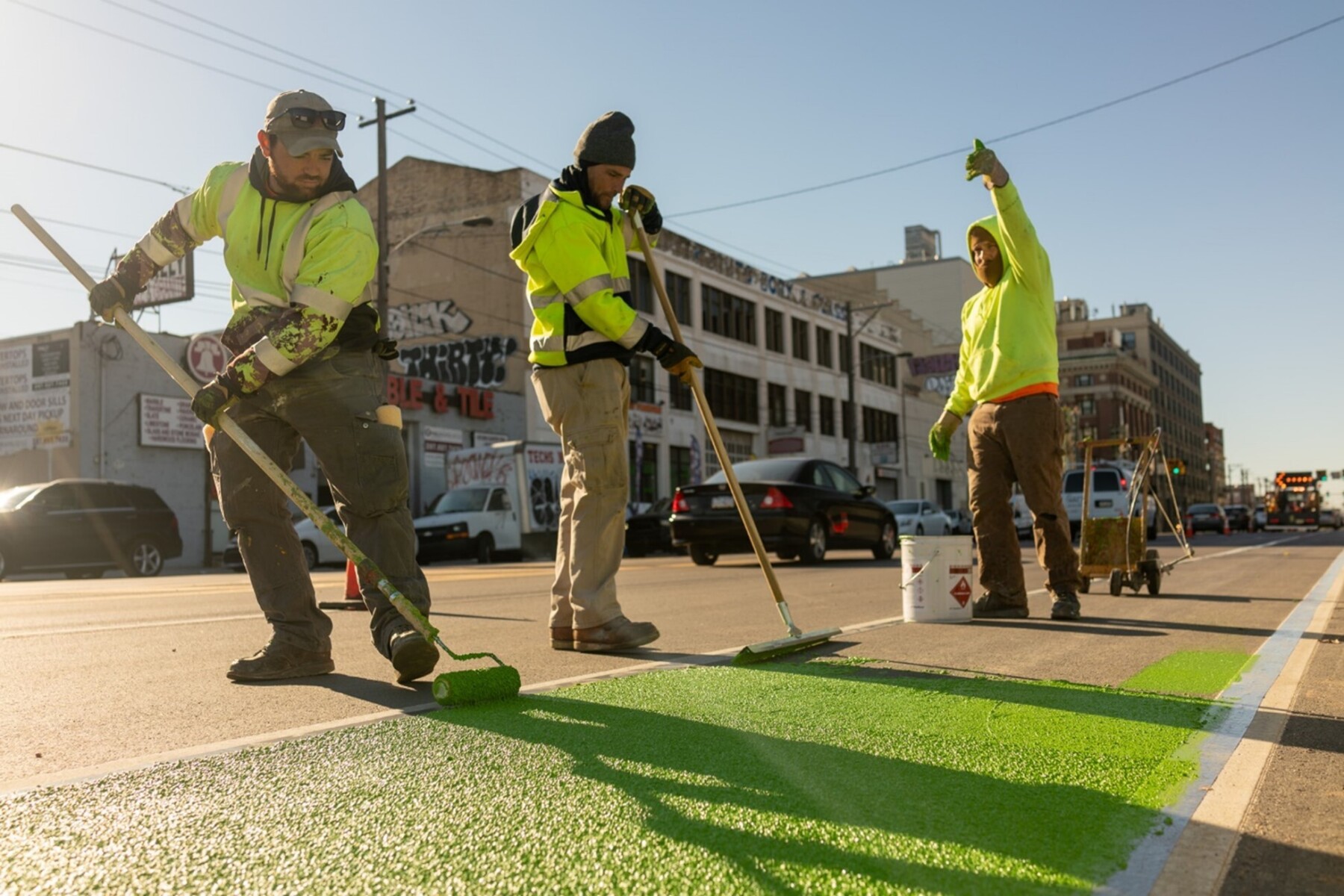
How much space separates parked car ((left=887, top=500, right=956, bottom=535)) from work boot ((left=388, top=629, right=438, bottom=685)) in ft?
80.5

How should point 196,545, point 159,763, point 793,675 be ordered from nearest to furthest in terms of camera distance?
point 159,763
point 793,675
point 196,545

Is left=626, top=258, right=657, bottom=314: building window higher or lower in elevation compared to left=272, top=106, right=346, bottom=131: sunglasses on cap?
higher

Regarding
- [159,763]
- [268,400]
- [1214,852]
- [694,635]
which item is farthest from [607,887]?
[694,635]

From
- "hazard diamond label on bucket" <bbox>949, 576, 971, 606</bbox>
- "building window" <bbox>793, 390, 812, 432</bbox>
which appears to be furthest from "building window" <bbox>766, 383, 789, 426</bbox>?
"hazard diamond label on bucket" <bbox>949, 576, 971, 606</bbox>

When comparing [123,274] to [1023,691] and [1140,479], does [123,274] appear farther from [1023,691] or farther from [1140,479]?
[1140,479]

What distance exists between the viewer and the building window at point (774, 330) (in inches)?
1927

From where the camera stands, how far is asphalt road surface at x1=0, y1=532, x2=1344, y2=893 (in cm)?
265

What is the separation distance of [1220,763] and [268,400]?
3088 millimetres

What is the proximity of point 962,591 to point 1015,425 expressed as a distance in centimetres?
95

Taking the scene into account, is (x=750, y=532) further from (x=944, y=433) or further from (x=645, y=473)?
(x=645, y=473)

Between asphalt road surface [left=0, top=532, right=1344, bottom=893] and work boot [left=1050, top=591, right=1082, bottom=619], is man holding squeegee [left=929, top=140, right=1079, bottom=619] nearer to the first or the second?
work boot [left=1050, top=591, right=1082, bottom=619]

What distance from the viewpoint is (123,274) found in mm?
4246

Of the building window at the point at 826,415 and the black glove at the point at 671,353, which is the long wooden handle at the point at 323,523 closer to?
the black glove at the point at 671,353

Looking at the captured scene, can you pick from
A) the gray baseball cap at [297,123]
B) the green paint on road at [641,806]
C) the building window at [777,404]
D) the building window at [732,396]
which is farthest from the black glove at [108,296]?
the building window at [777,404]
